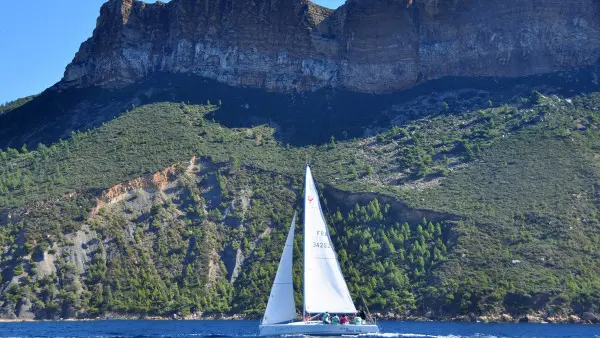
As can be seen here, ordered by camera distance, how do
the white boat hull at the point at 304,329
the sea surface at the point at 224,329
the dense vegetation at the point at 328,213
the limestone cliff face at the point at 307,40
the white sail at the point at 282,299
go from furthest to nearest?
the limestone cliff face at the point at 307,40 → the dense vegetation at the point at 328,213 → the sea surface at the point at 224,329 → the white sail at the point at 282,299 → the white boat hull at the point at 304,329

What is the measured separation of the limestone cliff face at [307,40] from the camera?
449ft

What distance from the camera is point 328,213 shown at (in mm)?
105000

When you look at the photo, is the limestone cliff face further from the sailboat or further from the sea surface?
the sailboat

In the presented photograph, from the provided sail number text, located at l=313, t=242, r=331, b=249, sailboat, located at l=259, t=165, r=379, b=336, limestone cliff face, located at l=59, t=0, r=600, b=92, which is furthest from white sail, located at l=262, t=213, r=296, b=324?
limestone cliff face, located at l=59, t=0, r=600, b=92

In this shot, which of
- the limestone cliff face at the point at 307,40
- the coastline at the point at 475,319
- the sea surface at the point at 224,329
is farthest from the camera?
the limestone cliff face at the point at 307,40

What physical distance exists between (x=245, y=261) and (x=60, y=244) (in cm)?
1770

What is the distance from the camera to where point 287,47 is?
Result: 13962cm

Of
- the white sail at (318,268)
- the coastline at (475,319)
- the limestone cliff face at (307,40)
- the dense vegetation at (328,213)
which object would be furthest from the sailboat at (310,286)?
the limestone cliff face at (307,40)

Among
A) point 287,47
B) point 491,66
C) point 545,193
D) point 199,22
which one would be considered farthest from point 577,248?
point 199,22

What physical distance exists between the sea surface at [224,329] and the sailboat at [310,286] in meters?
5.55

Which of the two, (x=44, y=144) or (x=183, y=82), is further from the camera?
(x=183, y=82)

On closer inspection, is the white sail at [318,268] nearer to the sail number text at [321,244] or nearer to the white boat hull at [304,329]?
the sail number text at [321,244]

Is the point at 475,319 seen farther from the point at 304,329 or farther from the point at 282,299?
the point at 282,299

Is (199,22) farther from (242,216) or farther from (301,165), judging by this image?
(242,216)
